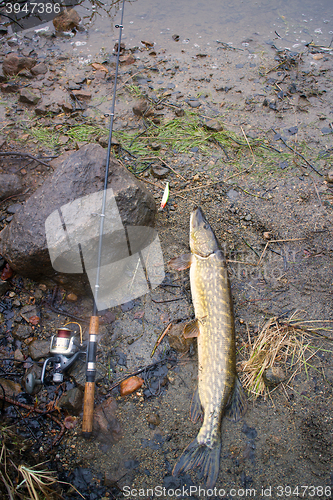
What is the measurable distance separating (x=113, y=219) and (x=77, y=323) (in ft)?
3.46

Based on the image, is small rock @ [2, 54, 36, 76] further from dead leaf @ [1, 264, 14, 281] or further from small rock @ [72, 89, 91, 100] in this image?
dead leaf @ [1, 264, 14, 281]

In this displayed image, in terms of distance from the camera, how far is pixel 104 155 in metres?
3.14

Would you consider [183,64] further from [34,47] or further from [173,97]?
[34,47]

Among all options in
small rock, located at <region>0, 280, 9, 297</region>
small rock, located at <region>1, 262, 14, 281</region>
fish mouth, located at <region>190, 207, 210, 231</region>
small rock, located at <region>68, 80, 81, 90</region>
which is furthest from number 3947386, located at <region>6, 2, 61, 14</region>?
small rock, located at <region>0, 280, 9, 297</region>

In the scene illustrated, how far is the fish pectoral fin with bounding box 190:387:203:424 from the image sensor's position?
2.62 m

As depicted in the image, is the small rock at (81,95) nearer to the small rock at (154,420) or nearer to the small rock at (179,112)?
the small rock at (179,112)

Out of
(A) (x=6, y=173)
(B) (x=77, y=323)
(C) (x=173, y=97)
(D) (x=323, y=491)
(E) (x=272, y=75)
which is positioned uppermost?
(E) (x=272, y=75)

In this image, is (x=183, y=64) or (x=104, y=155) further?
(x=183, y=64)

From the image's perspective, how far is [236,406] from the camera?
2.64m

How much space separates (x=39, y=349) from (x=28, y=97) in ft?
13.0

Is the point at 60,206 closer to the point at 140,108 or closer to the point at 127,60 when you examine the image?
the point at 140,108

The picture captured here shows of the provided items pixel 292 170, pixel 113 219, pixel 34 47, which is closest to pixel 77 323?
pixel 113 219

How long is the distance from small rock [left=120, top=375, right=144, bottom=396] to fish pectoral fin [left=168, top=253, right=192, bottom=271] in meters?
1.20

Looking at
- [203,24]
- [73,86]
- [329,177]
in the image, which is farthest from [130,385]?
[203,24]
